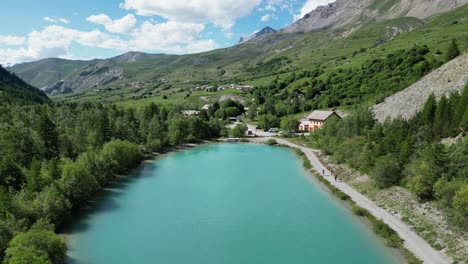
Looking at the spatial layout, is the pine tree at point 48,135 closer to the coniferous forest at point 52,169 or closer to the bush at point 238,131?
the coniferous forest at point 52,169

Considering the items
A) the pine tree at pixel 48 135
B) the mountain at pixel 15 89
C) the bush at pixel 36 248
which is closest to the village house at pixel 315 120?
the pine tree at pixel 48 135

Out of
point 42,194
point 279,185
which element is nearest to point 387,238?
point 279,185

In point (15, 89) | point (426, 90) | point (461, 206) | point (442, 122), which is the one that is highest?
point (15, 89)

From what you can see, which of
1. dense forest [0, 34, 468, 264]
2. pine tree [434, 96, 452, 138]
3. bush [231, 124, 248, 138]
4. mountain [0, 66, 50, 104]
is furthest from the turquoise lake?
mountain [0, 66, 50, 104]

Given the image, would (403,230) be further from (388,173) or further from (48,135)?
(48,135)

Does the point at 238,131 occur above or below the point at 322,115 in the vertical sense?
below

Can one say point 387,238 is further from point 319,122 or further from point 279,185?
point 319,122

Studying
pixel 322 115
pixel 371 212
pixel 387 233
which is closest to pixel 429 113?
pixel 371 212
